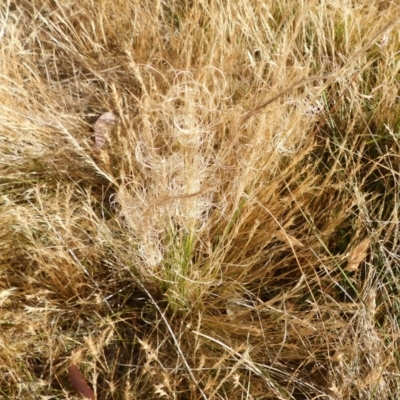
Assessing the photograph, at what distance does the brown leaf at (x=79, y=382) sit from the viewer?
113cm

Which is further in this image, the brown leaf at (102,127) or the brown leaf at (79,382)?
the brown leaf at (102,127)

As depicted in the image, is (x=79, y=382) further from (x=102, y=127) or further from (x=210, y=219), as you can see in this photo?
(x=102, y=127)

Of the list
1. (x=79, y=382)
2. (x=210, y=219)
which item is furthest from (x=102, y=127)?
(x=79, y=382)

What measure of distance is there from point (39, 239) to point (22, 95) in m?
0.45

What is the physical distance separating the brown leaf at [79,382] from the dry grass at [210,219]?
28 millimetres

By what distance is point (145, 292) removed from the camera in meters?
1.32

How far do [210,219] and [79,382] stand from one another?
0.42 m

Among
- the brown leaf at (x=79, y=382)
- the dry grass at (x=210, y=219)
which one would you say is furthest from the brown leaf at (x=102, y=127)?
the brown leaf at (x=79, y=382)

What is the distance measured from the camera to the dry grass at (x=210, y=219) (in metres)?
1.18

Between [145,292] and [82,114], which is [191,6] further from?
[145,292]

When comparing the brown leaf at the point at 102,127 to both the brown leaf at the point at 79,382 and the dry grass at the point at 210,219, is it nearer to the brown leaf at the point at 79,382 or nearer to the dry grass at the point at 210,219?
the dry grass at the point at 210,219

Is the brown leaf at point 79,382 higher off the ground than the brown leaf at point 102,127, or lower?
lower

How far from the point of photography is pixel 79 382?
114 cm

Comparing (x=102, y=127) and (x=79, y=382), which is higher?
(x=102, y=127)
